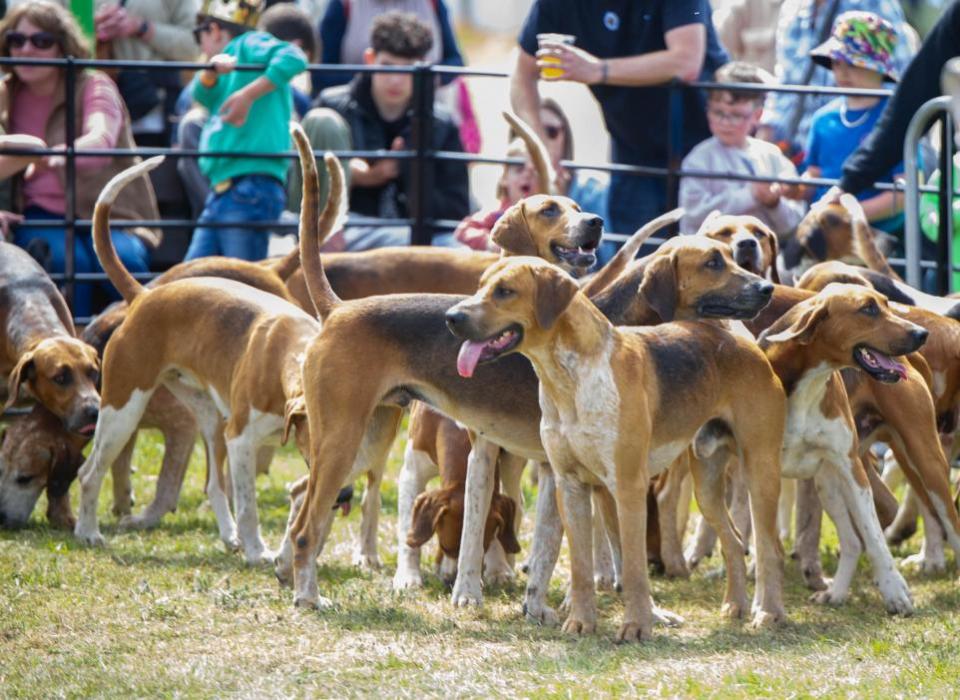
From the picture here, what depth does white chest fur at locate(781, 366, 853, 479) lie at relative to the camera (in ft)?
22.6

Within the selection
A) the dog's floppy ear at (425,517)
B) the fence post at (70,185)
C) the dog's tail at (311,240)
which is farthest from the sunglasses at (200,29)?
the dog's floppy ear at (425,517)

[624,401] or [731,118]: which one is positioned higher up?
[731,118]

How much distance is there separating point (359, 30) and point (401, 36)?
3.04ft

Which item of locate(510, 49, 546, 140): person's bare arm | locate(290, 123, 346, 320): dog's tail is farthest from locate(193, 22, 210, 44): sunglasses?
locate(290, 123, 346, 320): dog's tail

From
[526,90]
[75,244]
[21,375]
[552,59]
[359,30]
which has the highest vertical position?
[552,59]

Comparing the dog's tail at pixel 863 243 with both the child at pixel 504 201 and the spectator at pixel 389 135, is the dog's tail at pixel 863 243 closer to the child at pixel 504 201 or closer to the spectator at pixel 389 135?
the child at pixel 504 201

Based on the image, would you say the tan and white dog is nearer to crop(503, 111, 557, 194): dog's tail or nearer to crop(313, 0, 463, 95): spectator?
crop(503, 111, 557, 194): dog's tail

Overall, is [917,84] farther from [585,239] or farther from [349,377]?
[349,377]

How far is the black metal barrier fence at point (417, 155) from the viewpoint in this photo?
32.6 feet

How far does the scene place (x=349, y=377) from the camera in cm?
679

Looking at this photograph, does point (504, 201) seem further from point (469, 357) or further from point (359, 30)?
point (469, 357)

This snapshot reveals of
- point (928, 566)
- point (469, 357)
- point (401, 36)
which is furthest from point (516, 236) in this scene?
point (401, 36)

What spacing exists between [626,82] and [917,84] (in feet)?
5.81

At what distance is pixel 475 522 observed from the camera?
7.08 metres
